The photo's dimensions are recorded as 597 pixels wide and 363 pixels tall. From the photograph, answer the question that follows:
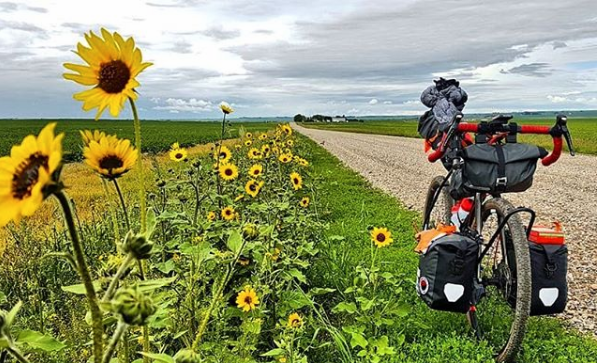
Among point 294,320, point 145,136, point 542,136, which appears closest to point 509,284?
point 294,320

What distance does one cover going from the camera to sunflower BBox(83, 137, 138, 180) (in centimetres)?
126

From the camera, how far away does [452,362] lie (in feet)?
10.1

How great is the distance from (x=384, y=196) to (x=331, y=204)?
1523 millimetres

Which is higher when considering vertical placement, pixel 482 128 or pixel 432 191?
pixel 482 128

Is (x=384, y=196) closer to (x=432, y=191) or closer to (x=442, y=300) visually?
(x=432, y=191)

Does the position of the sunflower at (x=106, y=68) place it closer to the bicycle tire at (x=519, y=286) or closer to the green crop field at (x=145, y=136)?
the green crop field at (x=145, y=136)

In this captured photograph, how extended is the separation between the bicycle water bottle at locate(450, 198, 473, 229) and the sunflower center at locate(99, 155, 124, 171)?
9.46 feet

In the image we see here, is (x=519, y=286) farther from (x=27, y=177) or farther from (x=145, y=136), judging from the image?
(x=145, y=136)

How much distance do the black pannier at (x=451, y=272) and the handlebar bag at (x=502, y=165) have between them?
0.35 meters

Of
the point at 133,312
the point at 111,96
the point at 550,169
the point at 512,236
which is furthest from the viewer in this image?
the point at 550,169

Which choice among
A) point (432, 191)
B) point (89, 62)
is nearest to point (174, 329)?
point (89, 62)

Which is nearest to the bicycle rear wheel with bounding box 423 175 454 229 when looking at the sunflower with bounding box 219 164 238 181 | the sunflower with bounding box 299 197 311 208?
the sunflower with bounding box 299 197 311 208

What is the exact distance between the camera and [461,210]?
3.84 meters

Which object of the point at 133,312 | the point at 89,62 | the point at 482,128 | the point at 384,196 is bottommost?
the point at 384,196
